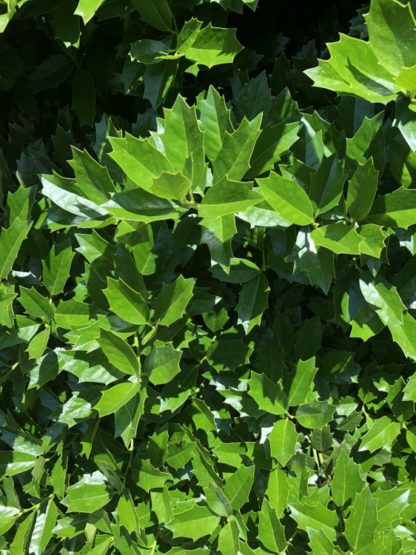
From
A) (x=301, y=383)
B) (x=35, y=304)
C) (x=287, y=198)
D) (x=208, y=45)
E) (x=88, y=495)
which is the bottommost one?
(x=88, y=495)

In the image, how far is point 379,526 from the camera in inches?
46.9

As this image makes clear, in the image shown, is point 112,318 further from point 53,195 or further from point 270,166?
point 270,166

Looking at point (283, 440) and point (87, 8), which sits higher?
point (87, 8)

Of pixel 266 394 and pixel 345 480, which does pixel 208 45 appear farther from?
pixel 345 480

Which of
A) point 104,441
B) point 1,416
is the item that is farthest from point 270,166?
point 1,416

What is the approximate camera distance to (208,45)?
3.92 ft

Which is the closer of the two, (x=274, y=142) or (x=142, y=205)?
(x=142, y=205)

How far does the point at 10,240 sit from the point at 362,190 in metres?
0.70

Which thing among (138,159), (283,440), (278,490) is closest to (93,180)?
(138,159)

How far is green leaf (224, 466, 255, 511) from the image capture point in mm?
1218

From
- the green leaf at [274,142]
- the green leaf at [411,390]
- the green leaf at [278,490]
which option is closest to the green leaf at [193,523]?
the green leaf at [278,490]

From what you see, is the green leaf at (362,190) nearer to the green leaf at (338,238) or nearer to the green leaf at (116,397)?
the green leaf at (338,238)

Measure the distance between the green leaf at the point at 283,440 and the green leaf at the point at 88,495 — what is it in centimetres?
40

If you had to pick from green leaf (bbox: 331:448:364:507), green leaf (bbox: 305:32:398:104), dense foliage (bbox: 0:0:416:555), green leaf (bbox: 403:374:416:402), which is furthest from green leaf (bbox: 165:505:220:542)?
green leaf (bbox: 305:32:398:104)
